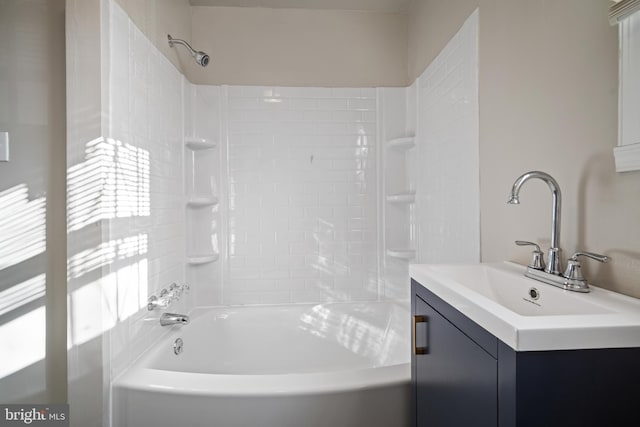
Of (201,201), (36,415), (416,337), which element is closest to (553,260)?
(416,337)

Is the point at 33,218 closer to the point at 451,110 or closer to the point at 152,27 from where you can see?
the point at 152,27

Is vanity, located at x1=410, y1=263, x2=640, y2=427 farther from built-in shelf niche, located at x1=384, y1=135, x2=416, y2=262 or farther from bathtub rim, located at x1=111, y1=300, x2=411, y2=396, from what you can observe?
built-in shelf niche, located at x1=384, y1=135, x2=416, y2=262

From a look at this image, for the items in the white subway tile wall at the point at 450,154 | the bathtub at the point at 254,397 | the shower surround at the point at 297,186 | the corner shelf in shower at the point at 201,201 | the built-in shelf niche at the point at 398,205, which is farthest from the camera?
the built-in shelf niche at the point at 398,205

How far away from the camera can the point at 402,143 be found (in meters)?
2.70

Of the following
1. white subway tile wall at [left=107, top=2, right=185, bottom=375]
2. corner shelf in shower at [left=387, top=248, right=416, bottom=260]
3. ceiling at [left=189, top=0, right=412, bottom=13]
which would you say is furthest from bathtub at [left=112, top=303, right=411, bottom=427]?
ceiling at [left=189, top=0, right=412, bottom=13]

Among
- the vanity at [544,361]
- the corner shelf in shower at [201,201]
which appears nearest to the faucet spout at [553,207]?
the vanity at [544,361]

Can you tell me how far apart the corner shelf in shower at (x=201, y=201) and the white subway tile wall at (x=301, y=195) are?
0.44ft

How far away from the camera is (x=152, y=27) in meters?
2.01

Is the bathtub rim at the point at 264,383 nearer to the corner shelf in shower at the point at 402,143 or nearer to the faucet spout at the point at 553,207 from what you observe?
the faucet spout at the point at 553,207

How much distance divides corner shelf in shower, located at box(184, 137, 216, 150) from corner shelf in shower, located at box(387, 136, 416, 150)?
1252 millimetres

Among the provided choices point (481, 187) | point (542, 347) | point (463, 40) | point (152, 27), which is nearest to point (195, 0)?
point (152, 27)

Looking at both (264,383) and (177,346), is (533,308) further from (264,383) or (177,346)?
(177,346)

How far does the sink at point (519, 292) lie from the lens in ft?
2.99

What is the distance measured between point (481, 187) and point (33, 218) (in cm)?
190
